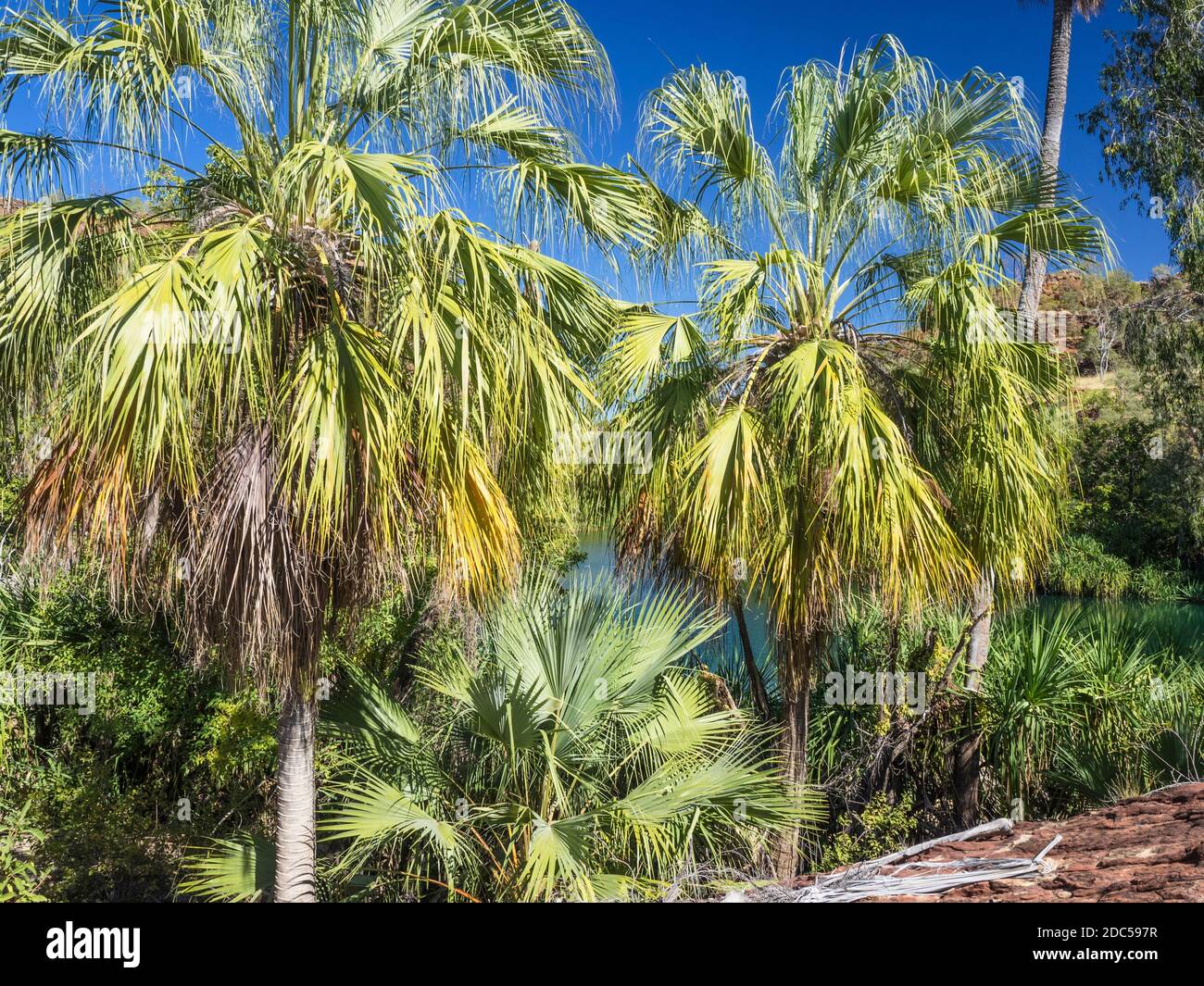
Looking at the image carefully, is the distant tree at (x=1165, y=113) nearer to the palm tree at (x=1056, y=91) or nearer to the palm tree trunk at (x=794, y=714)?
the palm tree at (x=1056, y=91)

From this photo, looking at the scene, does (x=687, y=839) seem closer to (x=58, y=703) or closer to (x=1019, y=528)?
(x=1019, y=528)

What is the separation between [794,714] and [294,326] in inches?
156

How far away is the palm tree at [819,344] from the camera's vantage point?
4766mm

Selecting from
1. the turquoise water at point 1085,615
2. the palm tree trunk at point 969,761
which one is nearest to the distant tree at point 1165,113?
the turquoise water at point 1085,615

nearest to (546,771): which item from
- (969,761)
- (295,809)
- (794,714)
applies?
(295,809)

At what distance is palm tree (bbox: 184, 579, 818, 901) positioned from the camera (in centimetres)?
397

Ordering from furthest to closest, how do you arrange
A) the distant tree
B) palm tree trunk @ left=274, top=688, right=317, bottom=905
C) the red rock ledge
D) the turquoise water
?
the distant tree < the turquoise water < palm tree trunk @ left=274, top=688, right=317, bottom=905 < the red rock ledge

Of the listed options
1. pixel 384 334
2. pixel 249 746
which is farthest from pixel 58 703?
pixel 384 334

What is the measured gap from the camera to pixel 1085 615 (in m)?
9.33

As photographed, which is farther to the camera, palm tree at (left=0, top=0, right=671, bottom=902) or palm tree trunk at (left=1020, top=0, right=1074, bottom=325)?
palm tree trunk at (left=1020, top=0, right=1074, bottom=325)

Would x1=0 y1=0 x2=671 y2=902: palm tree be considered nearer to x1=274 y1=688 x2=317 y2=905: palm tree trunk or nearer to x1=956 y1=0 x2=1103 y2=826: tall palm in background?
x1=274 y1=688 x2=317 y2=905: palm tree trunk

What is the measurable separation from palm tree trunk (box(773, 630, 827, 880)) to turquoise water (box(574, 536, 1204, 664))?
0.29 m

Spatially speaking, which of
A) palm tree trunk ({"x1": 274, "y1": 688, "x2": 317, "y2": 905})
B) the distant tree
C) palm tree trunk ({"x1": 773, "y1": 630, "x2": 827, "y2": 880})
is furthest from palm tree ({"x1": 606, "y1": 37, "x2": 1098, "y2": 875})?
the distant tree

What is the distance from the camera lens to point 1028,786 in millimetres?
7031
